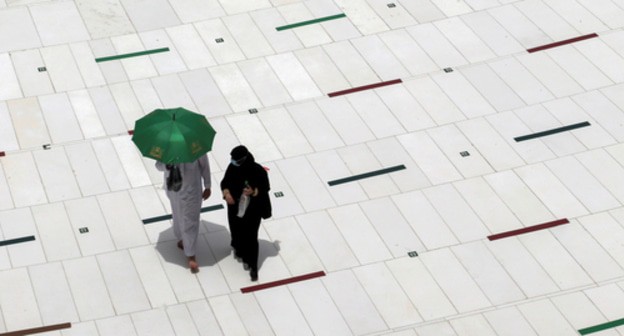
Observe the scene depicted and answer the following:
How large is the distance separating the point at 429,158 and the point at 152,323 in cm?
434

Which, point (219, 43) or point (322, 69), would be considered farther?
point (219, 43)

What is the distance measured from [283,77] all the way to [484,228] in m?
3.99

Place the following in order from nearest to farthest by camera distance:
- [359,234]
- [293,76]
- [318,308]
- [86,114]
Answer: [318,308] < [359,234] < [86,114] < [293,76]

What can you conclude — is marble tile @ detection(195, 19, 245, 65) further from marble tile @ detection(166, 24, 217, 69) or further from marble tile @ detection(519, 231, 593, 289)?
marble tile @ detection(519, 231, 593, 289)

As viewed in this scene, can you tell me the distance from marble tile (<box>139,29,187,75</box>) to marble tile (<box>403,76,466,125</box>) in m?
3.17

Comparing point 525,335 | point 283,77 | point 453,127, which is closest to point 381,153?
point 453,127

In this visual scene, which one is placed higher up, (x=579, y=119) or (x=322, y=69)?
(x=579, y=119)

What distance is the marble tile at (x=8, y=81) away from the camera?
16.6m

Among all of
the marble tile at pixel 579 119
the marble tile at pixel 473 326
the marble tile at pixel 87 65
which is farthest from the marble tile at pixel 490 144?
the marble tile at pixel 87 65

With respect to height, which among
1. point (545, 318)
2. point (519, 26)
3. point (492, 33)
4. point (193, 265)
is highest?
point (519, 26)

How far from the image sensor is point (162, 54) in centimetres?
1753

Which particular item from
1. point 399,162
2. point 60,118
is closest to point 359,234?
point 399,162

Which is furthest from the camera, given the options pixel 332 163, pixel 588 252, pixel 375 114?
pixel 375 114

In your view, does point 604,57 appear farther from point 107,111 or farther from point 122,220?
point 122,220
